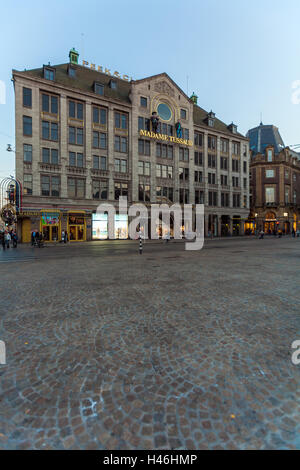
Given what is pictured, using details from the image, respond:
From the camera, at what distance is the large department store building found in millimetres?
26453

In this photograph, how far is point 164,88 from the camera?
3569 centimetres

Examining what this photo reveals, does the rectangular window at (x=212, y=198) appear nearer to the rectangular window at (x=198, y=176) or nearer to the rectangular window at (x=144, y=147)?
the rectangular window at (x=198, y=176)

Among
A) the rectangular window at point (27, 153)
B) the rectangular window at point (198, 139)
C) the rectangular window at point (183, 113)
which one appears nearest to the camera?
the rectangular window at point (27, 153)

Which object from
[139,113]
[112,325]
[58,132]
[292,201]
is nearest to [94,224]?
[58,132]

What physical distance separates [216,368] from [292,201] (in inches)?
2462


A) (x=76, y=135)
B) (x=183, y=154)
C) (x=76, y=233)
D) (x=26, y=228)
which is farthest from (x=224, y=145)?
(x=26, y=228)

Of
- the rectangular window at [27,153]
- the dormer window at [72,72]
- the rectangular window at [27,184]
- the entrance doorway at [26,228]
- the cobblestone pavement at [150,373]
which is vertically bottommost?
the cobblestone pavement at [150,373]

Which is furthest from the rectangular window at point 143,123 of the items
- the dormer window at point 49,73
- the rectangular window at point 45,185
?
the rectangular window at point 45,185

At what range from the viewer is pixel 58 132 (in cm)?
2794

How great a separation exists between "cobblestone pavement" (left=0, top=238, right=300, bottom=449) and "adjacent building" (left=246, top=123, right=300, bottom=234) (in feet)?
163

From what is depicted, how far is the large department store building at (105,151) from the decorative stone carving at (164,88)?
0.51 feet

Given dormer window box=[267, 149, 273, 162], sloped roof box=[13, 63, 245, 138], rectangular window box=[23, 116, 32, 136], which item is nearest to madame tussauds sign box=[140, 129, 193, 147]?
sloped roof box=[13, 63, 245, 138]

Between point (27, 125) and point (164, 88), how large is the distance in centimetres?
2222

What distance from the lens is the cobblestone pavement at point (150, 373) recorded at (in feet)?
6.18
